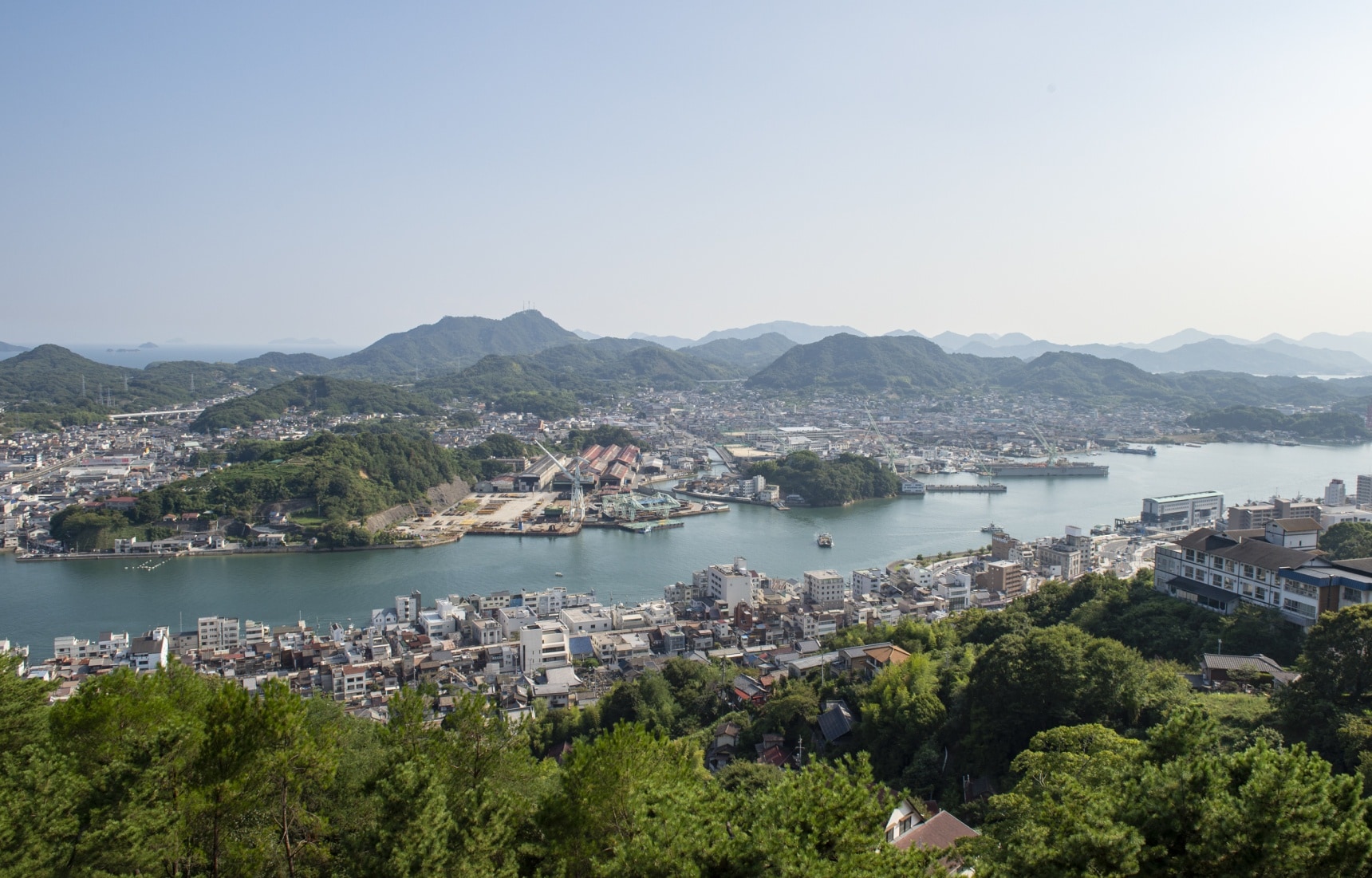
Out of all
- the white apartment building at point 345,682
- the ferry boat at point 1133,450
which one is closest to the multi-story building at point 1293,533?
the white apartment building at point 345,682

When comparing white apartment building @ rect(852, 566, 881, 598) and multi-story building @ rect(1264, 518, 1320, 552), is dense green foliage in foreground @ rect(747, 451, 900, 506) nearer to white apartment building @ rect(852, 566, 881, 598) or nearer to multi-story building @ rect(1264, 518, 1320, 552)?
white apartment building @ rect(852, 566, 881, 598)

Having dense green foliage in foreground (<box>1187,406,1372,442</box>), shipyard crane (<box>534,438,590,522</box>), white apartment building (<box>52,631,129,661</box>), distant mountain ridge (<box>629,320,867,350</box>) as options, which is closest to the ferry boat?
dense green foliage in foreground (<box>1187,406,1372,442</box>)

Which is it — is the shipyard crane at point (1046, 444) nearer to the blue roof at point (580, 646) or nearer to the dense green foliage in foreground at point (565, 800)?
the blue roof at point (580, 646)

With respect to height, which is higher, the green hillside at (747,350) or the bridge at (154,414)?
the green hillside at (747,350)

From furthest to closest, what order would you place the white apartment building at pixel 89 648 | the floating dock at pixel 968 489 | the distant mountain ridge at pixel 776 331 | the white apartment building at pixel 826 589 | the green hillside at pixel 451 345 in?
the distant mountain ridge at pixel 776 331 < the green hillside at pixel 451 345 < the floating dock at pixel 968 489 < the white apartment building at pixel 826 589 < the white apartment building at pixel 89 648

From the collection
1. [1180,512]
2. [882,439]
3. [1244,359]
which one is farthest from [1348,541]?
[1244,359]

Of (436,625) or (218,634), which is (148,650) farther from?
(436,625)
